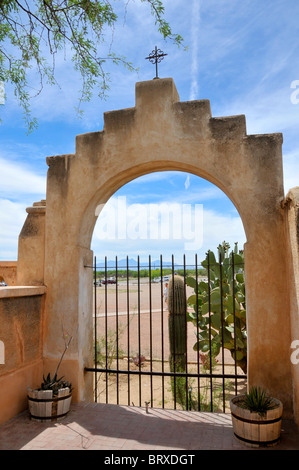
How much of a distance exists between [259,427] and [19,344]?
3.02 meters

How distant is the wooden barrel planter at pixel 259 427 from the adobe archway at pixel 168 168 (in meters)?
0.66

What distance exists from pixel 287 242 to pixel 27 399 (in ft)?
12.9

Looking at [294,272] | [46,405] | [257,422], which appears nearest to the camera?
[257,422]

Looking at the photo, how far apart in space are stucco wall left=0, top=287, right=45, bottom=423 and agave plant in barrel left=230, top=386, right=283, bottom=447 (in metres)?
2.69

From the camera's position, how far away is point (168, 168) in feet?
16.2

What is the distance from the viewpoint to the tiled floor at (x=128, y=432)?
3438mm

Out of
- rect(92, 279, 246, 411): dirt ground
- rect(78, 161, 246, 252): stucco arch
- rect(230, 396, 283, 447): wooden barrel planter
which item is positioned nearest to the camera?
rect(230, 396, 283, 447): wooden barrel planter

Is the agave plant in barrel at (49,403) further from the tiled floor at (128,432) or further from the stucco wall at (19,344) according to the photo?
the stucco wall at (19,344)

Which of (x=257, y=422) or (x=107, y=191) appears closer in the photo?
(x=257, y=422)

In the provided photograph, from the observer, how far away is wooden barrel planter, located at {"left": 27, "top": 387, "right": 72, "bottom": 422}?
4.03m

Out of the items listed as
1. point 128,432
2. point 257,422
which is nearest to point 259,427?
point 257,422

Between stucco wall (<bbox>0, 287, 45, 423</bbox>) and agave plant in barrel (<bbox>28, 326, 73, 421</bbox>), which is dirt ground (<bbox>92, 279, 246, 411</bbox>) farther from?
stucco wall (<bbox>0, 287, 45, 423</bbox>)

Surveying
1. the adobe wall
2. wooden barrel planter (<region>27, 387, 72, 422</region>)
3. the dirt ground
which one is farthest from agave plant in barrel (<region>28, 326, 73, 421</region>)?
the adobe wall

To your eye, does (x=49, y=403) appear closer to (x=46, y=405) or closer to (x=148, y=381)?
(x=46, y=405)
